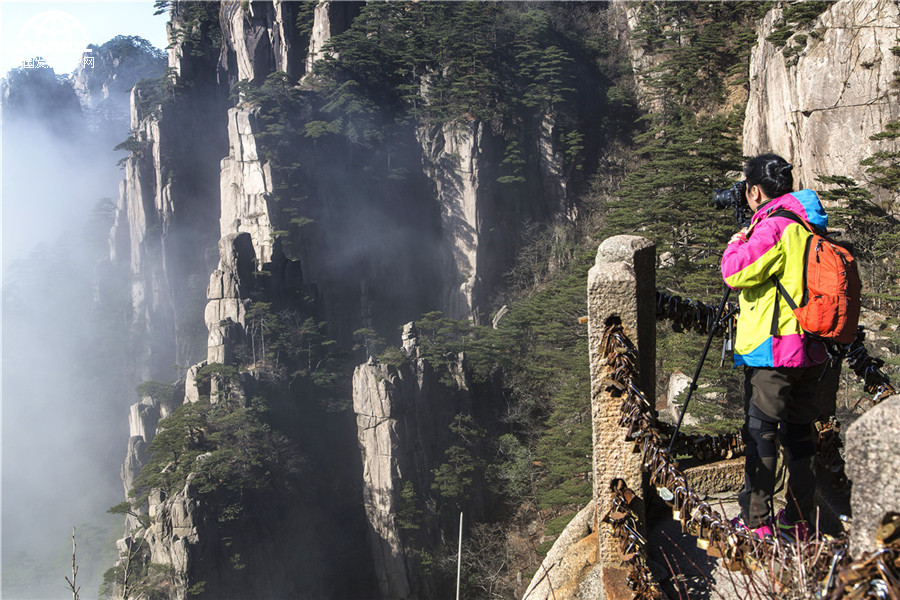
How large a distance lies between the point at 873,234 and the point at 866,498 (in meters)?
12.7

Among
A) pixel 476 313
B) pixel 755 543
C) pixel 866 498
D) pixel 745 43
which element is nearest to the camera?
pixel 866 498

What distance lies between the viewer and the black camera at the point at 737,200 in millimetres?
2498

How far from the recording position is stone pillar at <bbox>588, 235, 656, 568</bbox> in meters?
2.30

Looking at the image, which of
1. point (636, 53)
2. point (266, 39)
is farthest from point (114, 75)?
point (636, 53)

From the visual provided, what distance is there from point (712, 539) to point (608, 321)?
0.78 meters

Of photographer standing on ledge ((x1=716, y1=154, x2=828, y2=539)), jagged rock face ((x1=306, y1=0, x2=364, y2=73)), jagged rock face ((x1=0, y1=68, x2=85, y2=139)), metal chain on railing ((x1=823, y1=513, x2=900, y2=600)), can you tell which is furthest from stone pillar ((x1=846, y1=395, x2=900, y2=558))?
jagged rock face ((x1=0, y1=68, x2=85, y2=139))

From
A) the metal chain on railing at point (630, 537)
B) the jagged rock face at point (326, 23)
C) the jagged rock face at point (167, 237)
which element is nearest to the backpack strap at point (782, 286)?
the metal chain on railing at point (630, 537)

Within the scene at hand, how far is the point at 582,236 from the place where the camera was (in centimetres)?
2897

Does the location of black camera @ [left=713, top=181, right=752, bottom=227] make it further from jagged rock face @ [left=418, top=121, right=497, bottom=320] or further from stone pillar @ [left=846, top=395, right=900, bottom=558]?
jagged rock face @ [left=418, top=121, right=497, bottom=320]

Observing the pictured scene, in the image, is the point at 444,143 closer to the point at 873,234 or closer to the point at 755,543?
the point at 873,234

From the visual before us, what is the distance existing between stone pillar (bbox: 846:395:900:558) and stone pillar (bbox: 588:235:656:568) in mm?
1109

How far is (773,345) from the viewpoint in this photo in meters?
2.18

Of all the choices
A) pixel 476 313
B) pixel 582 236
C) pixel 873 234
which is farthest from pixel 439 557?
pixel 582 236

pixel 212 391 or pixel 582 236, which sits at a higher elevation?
pixel 582 236
